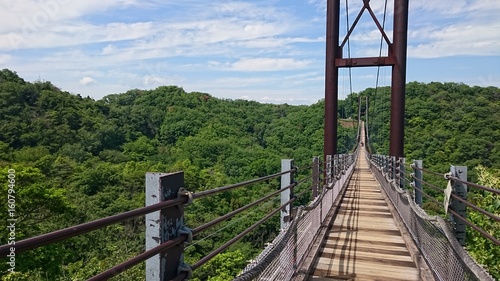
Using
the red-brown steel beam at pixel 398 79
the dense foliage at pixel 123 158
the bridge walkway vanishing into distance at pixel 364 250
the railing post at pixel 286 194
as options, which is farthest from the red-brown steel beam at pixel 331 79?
the railing post at pixel 286 194

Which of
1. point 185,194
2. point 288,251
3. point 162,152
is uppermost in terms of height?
point 185,194

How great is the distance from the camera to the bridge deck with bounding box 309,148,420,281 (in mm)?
2596

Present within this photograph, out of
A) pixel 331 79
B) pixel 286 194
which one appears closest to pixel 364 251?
pixel 286 194

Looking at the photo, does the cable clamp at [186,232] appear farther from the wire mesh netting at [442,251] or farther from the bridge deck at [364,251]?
the bridge deck at [364,251]

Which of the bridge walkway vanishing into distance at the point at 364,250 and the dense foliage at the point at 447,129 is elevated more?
the dense foliage at the point at 447,129

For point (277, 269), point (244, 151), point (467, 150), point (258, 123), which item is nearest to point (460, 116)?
point (467, 150)

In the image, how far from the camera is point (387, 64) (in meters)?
6.94

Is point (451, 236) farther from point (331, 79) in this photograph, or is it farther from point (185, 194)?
point (331, 79)

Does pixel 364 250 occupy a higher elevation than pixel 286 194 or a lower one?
lower

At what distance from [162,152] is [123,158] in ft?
23.2

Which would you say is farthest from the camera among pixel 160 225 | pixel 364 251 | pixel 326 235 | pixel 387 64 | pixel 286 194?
pixel 387 64

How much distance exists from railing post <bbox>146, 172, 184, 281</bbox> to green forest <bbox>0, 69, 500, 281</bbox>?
15.3 feet

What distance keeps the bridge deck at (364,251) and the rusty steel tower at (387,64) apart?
243 centimetres

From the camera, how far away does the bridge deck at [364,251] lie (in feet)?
8.52
